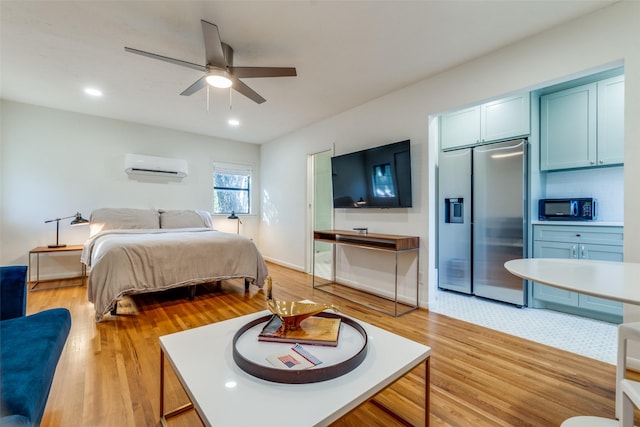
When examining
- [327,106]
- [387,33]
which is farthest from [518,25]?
[327,106]

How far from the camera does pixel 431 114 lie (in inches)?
115

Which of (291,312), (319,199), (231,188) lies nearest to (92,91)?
(231,188)

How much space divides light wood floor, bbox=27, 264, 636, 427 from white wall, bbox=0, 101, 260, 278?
1.68 m

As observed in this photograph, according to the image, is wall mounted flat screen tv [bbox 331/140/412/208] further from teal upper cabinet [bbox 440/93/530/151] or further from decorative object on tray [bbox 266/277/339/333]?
decorative object on tray [bbox 266/277/339/333]

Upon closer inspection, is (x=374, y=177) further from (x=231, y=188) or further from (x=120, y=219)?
(x=120, y=219)

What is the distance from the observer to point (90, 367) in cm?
186

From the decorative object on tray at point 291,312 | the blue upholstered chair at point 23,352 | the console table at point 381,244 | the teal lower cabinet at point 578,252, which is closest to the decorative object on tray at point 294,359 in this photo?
the decorative object on tray at point 291,312

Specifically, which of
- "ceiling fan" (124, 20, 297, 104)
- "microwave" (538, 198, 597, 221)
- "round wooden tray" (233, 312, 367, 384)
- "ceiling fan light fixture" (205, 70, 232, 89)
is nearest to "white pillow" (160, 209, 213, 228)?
"ceiling fan" (124, 20, 297, 104)

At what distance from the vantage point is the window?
18.2 feet

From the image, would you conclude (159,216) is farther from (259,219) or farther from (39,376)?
(39,376)

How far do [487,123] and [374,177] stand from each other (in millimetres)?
1437

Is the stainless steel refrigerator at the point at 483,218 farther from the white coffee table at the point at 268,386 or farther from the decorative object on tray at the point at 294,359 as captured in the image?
the decorative object on tray at the point at 294,359

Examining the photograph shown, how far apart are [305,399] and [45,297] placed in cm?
395

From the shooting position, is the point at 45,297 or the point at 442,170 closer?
the point at 45,297
